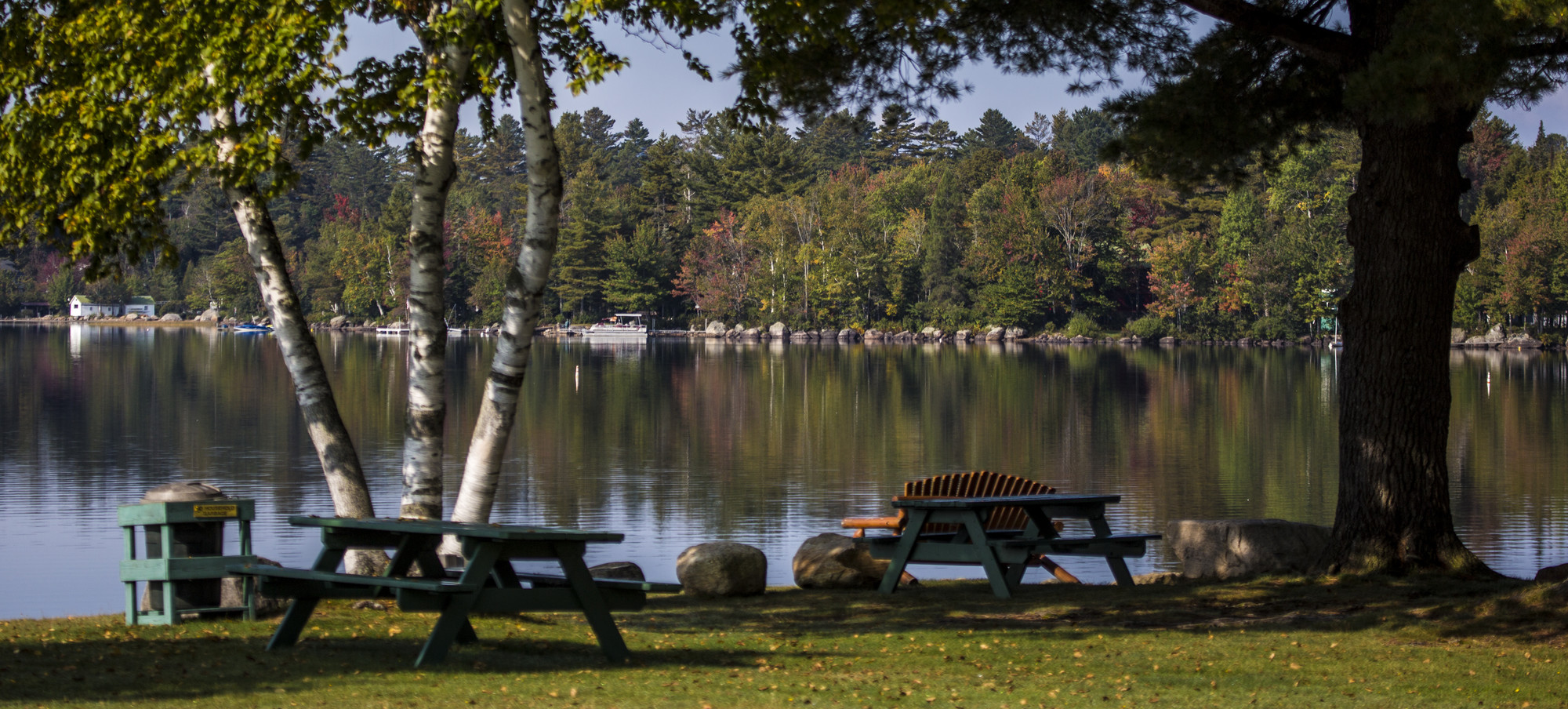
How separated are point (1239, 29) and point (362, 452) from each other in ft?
54.5

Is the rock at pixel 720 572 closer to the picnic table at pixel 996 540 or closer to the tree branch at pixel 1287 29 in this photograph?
the picnic table at pixel 996 540

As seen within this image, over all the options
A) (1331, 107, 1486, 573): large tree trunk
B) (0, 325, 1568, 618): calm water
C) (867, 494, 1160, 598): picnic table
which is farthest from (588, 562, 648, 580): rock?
(1331, 107, 1486, 573): large tree trunk

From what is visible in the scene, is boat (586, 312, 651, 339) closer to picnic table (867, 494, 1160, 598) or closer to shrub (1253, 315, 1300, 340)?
shrub (1253, 315, 1300, 340)

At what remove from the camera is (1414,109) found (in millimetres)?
8617

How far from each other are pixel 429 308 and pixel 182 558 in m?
2.40

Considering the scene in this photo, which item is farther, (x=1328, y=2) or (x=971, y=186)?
(x=971, y=186)

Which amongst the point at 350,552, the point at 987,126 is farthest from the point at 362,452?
the point at 987,126

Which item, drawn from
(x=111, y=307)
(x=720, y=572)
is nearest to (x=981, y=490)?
(x=720, y=572)

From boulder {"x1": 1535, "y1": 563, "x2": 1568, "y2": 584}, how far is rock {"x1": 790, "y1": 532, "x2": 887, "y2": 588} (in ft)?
14.0

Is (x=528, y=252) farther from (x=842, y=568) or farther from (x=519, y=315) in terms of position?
(x=842, y=568)

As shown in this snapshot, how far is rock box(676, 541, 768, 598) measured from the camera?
394 inches

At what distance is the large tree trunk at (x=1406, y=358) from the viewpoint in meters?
9.77

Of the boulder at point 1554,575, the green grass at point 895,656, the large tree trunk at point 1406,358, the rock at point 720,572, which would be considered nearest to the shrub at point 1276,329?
the large tree trunk at point 1406,358

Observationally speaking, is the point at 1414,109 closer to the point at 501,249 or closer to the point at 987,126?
the point at 501,249
